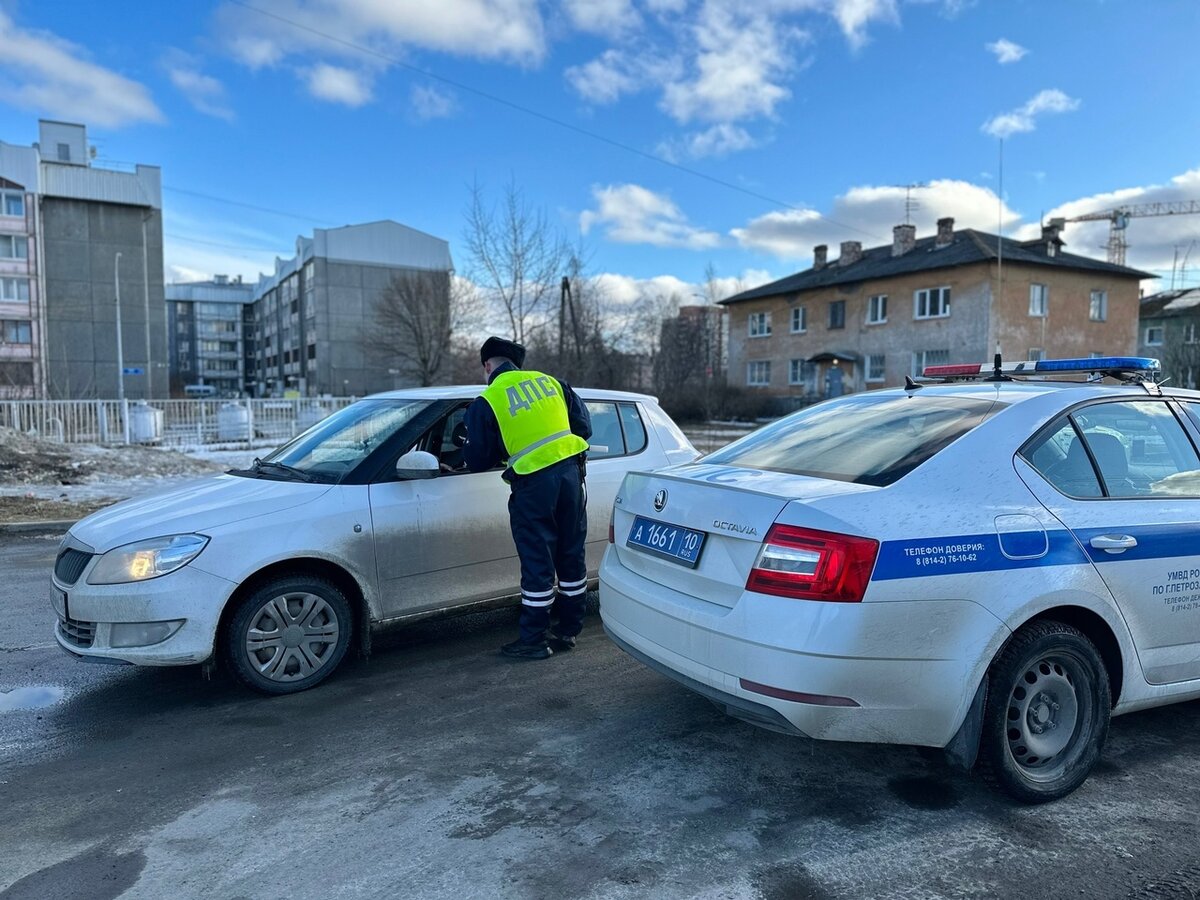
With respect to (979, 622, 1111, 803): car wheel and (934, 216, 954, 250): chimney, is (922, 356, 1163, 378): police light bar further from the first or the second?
(934, 216, 954, 250): chimney

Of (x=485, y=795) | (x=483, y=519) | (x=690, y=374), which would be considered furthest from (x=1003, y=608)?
(x=690, y=374)

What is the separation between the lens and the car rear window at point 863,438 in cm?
304

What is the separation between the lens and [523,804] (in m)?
3.01

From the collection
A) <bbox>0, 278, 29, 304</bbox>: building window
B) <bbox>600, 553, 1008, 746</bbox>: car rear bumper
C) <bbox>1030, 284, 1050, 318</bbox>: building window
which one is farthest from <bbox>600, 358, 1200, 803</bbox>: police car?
<bbox>0, 278, 29, 304</bbox>: building window

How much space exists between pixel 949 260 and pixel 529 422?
36.3 meters

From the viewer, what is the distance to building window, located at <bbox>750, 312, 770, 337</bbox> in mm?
46031

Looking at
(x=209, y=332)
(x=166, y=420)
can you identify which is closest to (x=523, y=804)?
(x=166, y=420)

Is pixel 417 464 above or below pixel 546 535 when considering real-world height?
above

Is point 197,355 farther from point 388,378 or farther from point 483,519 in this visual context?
point 483,519

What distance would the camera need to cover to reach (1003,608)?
275 cm

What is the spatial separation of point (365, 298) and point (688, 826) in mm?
70676

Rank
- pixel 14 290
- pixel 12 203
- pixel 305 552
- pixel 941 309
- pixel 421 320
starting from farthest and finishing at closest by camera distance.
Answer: pixel 14 290, pixel 12 203, pixel 421 320, pixel 941 309, pixel 305 552

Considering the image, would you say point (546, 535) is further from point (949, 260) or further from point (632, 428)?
point (949, 260)

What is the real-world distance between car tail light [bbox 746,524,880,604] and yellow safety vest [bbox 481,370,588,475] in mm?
1937
